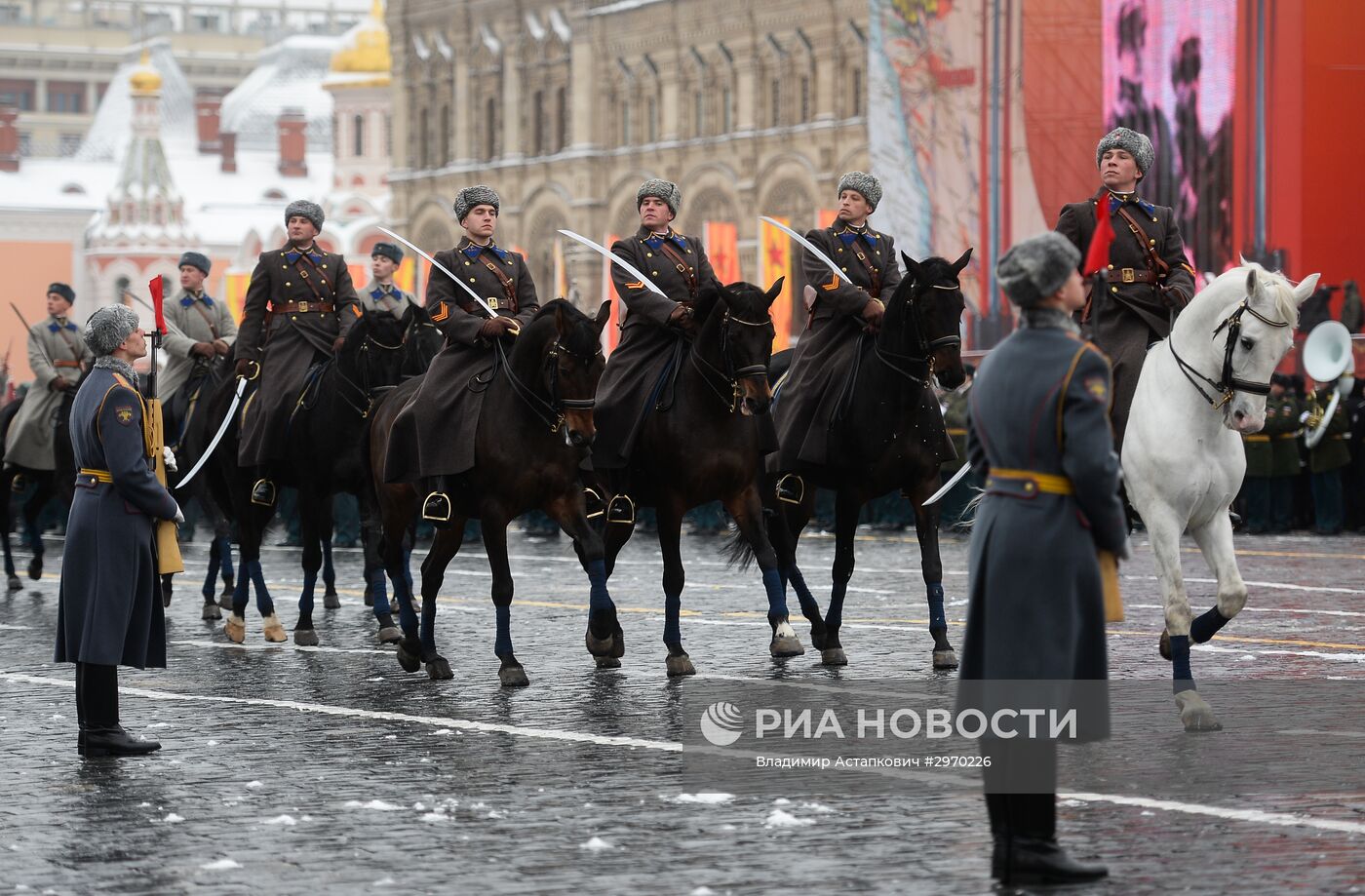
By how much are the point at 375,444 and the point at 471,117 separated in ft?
219

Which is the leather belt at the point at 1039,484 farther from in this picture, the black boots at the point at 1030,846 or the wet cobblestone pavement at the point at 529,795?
the wet cobblestone pavement at the point at 529,795

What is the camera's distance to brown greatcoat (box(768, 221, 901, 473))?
1195 centimetres

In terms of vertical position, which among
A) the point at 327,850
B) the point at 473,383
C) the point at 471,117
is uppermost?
the point at 471,117

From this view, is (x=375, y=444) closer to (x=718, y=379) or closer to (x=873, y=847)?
(x=718, y=379)

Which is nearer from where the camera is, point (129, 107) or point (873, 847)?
point (873, 847)

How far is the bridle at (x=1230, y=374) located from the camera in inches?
372

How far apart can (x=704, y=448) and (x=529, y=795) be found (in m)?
3.49

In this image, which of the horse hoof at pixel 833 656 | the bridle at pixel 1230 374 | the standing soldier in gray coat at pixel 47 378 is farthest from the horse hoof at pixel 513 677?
the standing soldier in gray coat at pixel 47 378

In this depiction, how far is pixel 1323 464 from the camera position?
73.7 ft

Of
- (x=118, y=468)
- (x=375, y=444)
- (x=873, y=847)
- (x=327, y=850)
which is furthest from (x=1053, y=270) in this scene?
(x=375, y=444)

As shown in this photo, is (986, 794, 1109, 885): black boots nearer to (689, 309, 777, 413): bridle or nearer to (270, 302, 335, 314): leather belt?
(689, 309, 777, 413): bridle

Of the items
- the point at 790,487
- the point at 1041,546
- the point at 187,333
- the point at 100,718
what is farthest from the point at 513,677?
the point at 187,333

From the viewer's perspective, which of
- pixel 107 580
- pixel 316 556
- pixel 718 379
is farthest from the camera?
pixel 316 556

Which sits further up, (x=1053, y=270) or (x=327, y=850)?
(x=1053, y=270)
